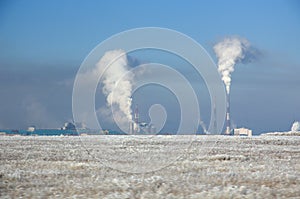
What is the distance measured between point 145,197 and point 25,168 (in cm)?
1135

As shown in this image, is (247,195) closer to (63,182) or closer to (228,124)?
(63,182)

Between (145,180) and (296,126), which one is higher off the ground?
(296,126)

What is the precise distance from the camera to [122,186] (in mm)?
20641

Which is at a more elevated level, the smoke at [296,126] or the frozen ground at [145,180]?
the smoke at [296,126]

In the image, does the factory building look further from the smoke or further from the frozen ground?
the frozen ground

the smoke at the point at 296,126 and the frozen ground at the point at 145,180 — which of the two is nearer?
the frozen ground at the point at 145,180

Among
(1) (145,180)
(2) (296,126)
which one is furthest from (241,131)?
(1) (145,180)

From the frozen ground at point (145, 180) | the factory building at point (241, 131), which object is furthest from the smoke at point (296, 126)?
the frozen ground at point (145, 180)

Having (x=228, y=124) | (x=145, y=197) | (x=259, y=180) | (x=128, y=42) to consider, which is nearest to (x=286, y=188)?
(x=259, y=180)

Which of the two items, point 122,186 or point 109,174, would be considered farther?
point 109,174

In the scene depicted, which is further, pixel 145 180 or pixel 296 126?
pixel 296 126

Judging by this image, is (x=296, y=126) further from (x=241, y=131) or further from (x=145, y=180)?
(x=145, y=180)

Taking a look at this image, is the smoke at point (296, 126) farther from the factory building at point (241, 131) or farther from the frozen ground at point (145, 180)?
the frozen ground at point (145, 180)

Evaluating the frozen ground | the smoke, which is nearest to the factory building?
the smoke
